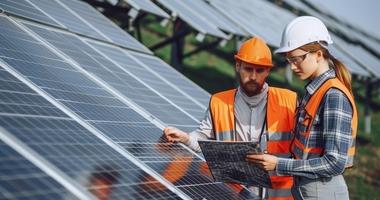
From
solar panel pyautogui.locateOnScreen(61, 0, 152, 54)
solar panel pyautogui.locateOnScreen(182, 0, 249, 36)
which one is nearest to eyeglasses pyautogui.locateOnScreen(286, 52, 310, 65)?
solar panel pyautogui.locateOnScreen(61, 0, 152, 54)

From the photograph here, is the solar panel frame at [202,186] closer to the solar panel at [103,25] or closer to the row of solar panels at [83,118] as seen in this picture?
the row of solar panels at [83,118]

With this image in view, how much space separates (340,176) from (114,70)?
3555mm

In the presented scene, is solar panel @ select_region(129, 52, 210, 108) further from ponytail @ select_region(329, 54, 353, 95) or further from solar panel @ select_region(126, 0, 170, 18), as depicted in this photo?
ponytail @ select_region(329, 54, 353, 95)

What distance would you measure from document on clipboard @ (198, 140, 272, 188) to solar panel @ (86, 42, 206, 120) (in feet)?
7.29

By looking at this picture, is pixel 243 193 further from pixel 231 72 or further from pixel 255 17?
pixel 231 72

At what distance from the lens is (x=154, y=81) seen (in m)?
7.36

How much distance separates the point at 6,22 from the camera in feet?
18.9

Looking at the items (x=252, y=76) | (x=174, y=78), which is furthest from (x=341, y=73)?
(x=174, y=78)

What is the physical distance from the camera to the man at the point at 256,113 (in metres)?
4.88

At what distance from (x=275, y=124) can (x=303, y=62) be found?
3.26 feet

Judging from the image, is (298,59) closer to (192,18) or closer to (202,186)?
(202,186)

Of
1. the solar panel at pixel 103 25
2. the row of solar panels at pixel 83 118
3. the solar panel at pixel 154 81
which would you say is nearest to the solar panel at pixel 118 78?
the row of solar panels at pixel 83 118

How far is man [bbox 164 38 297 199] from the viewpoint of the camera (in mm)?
4879

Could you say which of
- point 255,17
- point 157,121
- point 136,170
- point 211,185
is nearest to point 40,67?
point 157,121
